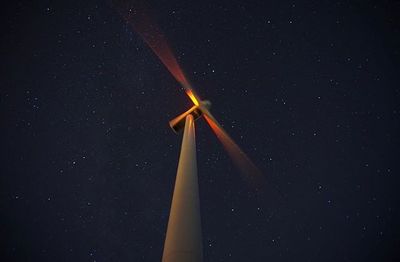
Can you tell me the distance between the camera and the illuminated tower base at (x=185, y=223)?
661cm

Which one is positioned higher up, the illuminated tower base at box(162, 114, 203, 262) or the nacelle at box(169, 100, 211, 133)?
the nacelle at box(169, 100, 211, 133)

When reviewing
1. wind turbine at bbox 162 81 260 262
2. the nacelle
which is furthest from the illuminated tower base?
the nacelle

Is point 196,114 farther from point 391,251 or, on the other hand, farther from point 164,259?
point 391,251

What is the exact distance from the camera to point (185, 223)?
Answer: 712cm

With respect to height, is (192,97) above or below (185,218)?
above

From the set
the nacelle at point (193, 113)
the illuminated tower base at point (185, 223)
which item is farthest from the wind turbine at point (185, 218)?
the nacelle at point (193, 113)

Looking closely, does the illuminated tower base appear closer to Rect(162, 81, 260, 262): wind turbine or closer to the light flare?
Rect(162, 81, 260, 262): wind turbine

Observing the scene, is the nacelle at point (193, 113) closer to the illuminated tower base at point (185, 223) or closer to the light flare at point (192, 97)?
the light flare at point (192, 97)

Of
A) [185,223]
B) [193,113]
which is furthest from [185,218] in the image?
[193,113]

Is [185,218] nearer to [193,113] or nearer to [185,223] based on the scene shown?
[185,223]

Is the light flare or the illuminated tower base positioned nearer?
the illuminated tower base

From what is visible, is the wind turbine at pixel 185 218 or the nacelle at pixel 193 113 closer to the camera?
the wind turbine at pixel 185 218

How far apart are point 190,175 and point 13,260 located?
1862 inches

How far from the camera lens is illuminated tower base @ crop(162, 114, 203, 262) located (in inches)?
260
